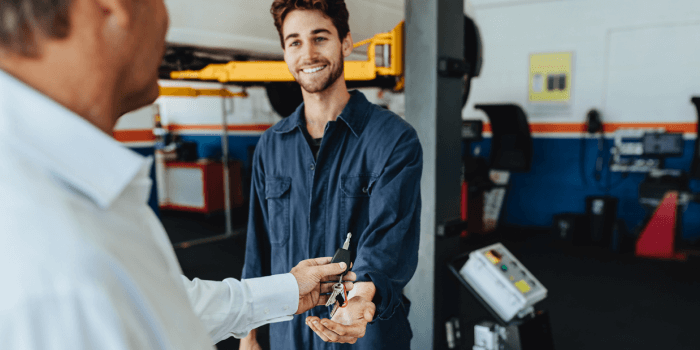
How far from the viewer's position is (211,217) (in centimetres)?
653

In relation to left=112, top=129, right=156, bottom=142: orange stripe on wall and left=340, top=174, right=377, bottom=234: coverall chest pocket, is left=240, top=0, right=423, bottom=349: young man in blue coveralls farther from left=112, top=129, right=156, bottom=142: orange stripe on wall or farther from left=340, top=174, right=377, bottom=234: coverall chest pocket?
left=112, top=129, right=156, bottom=142: orange stripe on wall

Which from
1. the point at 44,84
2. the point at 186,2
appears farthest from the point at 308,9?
the point at 186,2

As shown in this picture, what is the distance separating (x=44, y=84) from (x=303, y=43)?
2.80ft

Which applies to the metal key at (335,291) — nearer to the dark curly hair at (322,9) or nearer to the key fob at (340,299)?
the key fob at (340,299)

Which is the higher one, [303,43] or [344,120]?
[303,43]

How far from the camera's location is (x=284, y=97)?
252cm

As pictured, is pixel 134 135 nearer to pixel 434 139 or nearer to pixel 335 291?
pixel 434 139

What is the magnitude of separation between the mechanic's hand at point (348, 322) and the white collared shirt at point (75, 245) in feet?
1.74

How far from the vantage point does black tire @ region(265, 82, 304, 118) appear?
2262 millimetres

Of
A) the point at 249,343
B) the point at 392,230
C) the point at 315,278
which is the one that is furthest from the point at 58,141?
the point at 249,343

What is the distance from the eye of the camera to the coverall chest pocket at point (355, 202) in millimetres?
1224

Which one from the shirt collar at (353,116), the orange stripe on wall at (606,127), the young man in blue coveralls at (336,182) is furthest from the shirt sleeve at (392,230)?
the orange stripe on wall at (606,127)

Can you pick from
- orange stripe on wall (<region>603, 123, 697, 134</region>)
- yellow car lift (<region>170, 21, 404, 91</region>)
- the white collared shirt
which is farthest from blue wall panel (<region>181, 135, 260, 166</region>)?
the white collared shirt

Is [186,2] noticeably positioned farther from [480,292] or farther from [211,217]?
[211,217]
